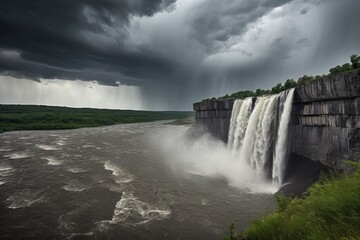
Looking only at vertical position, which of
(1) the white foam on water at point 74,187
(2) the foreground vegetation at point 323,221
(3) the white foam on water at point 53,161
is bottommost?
(1) the white foam on water at point 74,187

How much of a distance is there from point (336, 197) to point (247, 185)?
15764mm

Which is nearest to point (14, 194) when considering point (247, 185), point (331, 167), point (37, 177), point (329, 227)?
point (37, 177)

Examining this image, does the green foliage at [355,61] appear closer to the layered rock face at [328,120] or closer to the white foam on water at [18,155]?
the layered rock face at [328,120]

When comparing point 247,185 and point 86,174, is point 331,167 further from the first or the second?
point 86,174

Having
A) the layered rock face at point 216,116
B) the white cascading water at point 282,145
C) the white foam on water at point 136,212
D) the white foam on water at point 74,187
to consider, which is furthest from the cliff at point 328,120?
the white foam on water at point 74,187

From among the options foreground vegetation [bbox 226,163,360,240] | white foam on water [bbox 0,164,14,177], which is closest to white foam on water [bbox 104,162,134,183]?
white foam on water [bbox 0,164,14,177]

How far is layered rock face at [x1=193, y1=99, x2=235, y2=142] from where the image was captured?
130 feet

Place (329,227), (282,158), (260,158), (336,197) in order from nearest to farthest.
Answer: (329,227), (336,197), (282,158), (260,158)

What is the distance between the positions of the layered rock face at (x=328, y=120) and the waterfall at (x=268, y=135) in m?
1.31

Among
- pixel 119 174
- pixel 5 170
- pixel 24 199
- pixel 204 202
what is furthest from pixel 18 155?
pixel 204 202

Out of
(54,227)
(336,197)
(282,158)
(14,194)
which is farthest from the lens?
(282,158)

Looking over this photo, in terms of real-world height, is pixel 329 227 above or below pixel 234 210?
above

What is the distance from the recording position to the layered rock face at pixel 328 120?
15008 mm

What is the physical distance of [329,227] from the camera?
21.4ft
